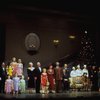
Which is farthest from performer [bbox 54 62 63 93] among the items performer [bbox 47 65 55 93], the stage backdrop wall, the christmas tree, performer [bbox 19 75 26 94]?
the christmas tree

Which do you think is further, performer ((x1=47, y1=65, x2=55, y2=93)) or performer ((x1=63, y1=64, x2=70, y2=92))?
performer ((x1=63, y1=64, x2=70, y2=92))

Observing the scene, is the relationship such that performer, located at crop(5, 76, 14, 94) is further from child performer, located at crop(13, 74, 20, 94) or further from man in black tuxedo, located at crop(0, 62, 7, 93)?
man in black tuxedo, located at crop(0, 62, 7, 93)

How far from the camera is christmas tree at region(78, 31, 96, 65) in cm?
1856

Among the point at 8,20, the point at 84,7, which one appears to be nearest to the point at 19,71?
the point at 8,20

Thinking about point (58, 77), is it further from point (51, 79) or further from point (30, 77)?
point (30, 77)

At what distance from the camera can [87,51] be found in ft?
61.7

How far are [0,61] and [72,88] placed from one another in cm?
352

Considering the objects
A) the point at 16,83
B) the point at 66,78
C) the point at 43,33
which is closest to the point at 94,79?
the point at 66,78

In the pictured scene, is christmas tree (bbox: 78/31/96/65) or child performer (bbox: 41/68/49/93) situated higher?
christmas tree (bbox: 78/31/96/65)

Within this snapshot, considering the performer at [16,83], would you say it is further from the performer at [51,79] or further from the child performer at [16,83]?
the performer at [51,79]

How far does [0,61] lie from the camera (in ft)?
55.8

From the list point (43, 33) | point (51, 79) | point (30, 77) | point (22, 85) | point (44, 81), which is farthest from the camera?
point (43, 33)

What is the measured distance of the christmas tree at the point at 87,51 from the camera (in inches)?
731

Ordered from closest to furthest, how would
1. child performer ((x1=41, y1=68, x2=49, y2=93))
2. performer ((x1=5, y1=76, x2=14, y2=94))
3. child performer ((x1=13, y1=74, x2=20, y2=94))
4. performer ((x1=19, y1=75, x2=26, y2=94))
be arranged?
performer ((x1=5, y1=76, x2=14, y2=94)), child performer ((x1=13, y1=74, x2=20, y2=94)), performer ((x1=19, y1=75, x2=26, y2=94)), child performer ((x1=41, y1=68, x2=49, y2=93))
